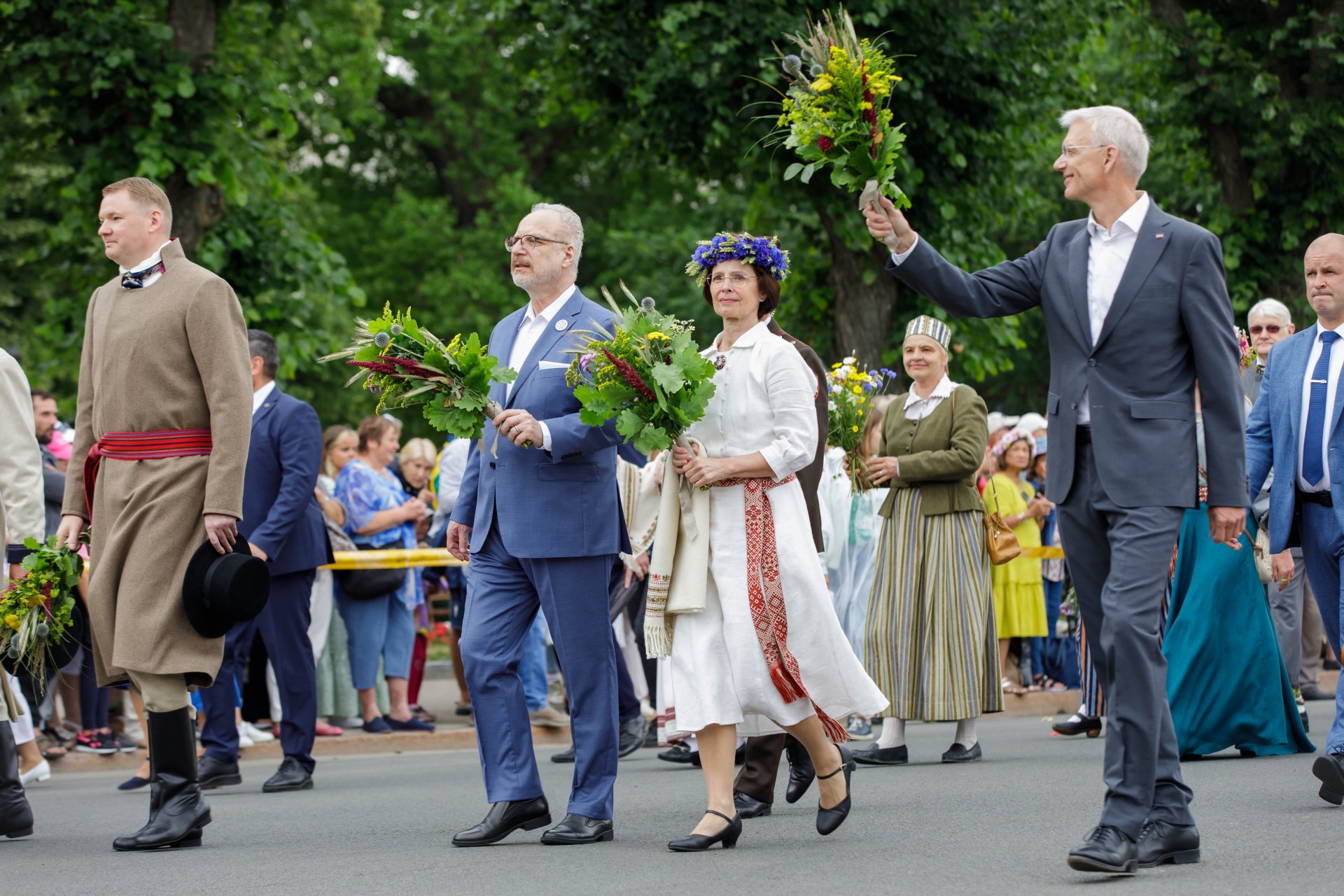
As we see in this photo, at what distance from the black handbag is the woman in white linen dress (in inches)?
257

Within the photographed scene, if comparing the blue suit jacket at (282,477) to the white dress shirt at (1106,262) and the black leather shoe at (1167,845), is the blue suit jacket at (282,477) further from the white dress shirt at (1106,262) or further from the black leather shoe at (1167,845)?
the black leather shoe at (1167,845)

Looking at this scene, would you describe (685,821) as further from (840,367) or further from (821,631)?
(840,367)

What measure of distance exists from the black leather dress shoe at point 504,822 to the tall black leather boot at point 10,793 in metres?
A: 1.93

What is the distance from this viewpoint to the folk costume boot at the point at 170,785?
6.71m

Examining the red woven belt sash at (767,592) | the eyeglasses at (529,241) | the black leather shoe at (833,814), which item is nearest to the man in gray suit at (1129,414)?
the red woven belt sash at (767,592)

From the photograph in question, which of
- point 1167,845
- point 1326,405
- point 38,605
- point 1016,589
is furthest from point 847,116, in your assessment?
point 1016,589

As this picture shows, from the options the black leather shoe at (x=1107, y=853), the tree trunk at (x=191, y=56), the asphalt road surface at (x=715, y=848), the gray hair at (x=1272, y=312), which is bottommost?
the asphalt road surface at (x=715, y=848)

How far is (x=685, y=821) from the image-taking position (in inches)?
284

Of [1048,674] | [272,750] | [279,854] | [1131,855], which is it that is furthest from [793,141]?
[1048,674]

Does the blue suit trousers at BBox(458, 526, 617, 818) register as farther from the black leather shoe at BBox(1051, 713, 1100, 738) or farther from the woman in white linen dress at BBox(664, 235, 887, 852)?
the black leather shoe at BBox(1051, 713, 1100, 738)

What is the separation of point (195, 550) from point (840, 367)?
5.05 m

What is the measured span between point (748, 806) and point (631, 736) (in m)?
3.64

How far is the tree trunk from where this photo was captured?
15789mm

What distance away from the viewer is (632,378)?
6215 mm
